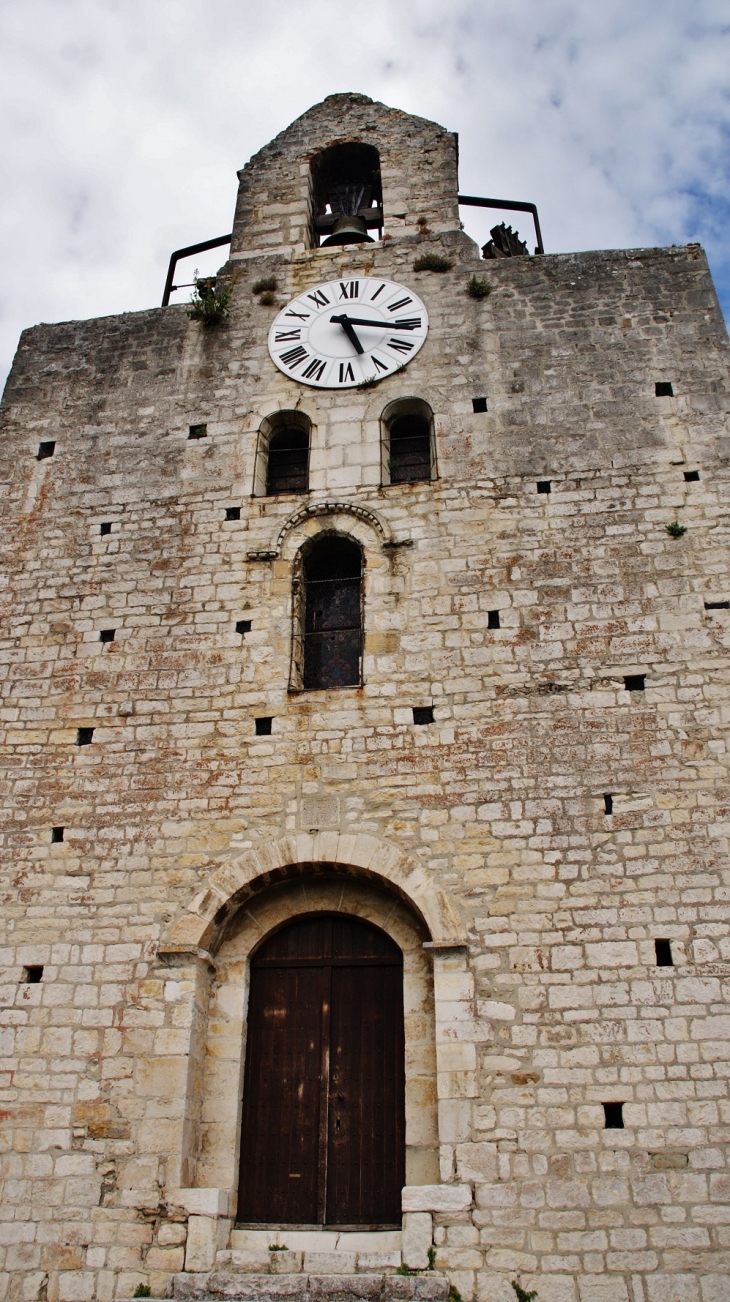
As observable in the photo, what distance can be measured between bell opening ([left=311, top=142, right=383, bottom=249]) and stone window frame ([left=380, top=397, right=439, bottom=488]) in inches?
107

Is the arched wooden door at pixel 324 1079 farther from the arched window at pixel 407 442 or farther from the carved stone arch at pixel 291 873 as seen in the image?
the arched window at pixel 407 442

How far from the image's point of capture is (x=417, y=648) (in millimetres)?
8789

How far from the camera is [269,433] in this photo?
10.5 m

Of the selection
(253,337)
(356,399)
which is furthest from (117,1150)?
(253,337)

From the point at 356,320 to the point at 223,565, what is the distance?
9.86ft

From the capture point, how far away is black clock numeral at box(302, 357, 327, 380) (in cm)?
1048

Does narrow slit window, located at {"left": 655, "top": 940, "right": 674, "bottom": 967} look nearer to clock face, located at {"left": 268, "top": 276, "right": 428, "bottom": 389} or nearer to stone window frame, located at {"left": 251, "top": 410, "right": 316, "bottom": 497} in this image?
stone window frame, located at {"left": 251, "top": 410, "right": 316, "bottom": 497}

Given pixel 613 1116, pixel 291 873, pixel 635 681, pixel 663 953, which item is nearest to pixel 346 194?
pixel 635 681

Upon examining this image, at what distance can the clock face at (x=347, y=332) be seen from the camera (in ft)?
34.3

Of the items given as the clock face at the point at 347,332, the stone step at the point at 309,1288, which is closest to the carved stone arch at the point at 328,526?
the clock face at the point at 347,332

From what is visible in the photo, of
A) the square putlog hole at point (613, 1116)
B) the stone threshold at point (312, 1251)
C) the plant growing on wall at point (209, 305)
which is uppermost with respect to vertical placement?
the plant growing on wall at point (209, 305)

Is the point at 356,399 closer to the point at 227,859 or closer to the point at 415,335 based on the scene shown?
the point at 415,335

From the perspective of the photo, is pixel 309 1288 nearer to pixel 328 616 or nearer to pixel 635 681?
pixel 635 681

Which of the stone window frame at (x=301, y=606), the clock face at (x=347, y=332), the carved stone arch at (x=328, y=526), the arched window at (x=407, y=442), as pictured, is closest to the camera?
the stone window frame at (x=301, y=606)
